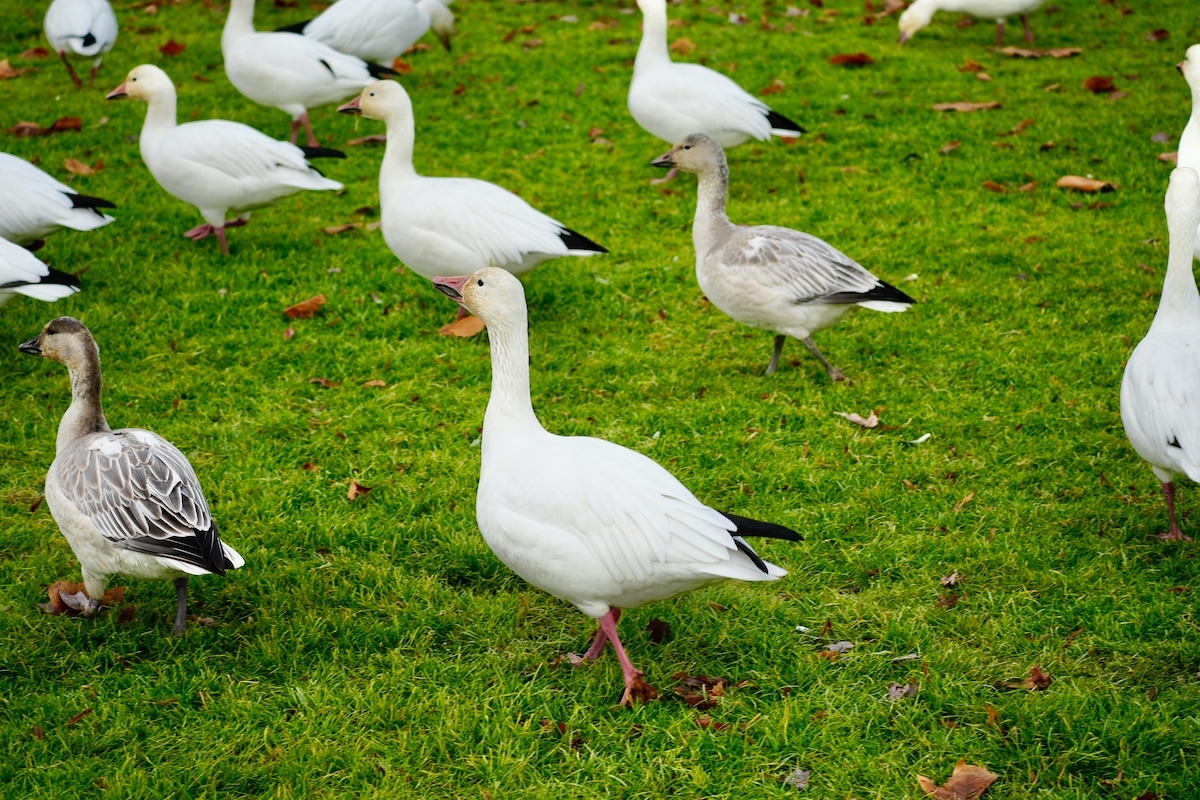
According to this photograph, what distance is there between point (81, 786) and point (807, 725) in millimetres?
2253

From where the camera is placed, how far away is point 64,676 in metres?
3.86

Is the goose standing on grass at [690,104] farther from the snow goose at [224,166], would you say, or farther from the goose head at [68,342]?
Result: the goose head at [68,342]

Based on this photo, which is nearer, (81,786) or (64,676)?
(81,786)

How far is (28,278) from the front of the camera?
18.4 feet

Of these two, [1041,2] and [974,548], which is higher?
[1041,2]

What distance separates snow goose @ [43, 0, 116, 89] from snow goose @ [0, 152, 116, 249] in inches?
152

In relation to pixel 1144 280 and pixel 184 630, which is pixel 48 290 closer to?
pixel 184 630

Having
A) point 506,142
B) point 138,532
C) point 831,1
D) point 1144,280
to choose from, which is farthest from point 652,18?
point 138,532

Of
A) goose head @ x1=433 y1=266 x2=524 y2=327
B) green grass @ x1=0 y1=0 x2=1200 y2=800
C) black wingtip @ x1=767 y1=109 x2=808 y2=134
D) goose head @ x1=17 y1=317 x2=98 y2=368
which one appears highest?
goose head @ x1=433 y1=266 x2=524 y2=327

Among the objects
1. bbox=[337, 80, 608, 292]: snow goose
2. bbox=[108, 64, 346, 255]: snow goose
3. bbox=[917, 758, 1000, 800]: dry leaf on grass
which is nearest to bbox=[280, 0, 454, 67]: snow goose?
bbox=[108, 64, 346, 255]: snow goose

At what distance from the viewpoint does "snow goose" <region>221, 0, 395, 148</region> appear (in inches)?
347

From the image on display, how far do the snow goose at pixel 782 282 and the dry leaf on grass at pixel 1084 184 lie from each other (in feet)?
9.79

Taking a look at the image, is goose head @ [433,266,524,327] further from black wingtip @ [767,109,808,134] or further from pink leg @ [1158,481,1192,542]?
black wingtip @ [767,109,808,134]

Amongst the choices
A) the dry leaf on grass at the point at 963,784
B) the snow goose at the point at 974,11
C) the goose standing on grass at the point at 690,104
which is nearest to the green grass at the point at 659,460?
the dry leaf on grass at the point at 963,784
